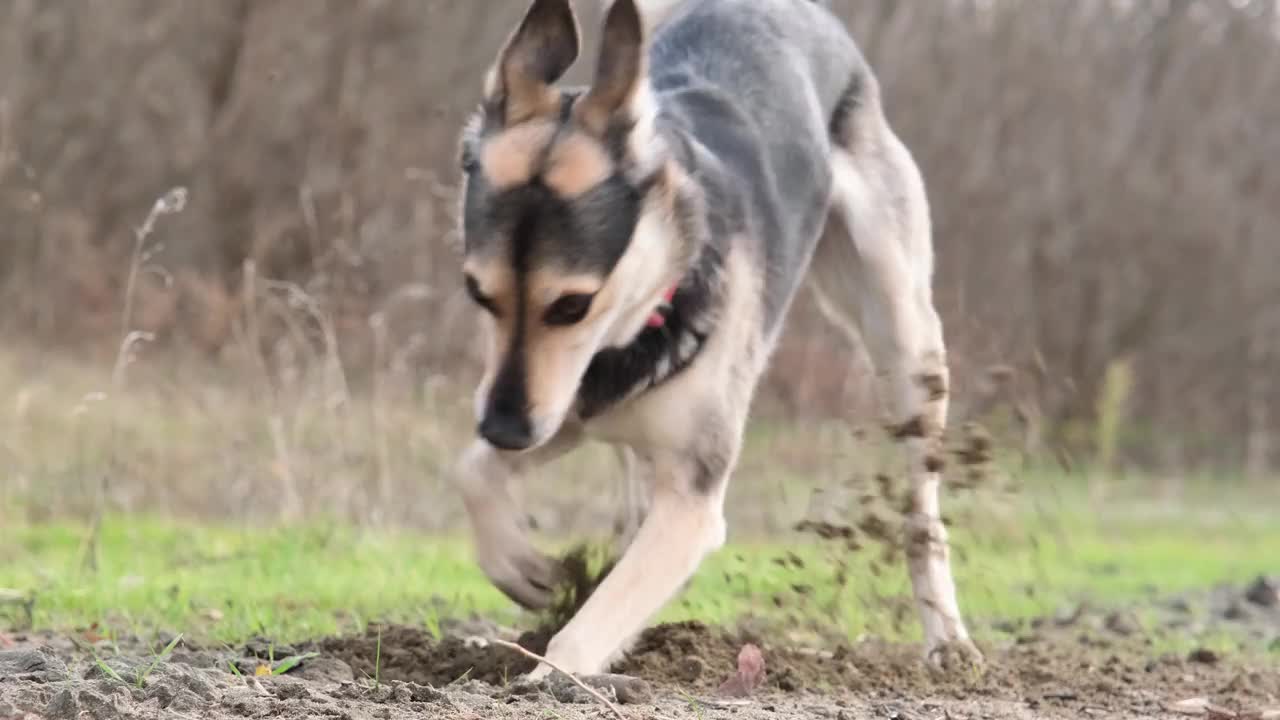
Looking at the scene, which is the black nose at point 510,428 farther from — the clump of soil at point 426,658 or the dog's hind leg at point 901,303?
the dog's hind leg at point 901,303

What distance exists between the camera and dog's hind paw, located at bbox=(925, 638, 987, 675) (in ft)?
17.0

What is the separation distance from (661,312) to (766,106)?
1.08m

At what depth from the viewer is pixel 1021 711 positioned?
448 cm

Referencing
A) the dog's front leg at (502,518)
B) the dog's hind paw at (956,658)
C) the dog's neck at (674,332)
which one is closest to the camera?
the dog's neck at (674,332)

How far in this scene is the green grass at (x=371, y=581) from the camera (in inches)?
229

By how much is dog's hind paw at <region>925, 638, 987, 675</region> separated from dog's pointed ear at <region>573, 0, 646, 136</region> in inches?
76.9

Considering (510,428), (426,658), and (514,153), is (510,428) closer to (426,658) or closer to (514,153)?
(514,153)

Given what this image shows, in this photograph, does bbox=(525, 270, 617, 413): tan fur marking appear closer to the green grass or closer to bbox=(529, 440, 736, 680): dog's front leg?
bbox=(529, 440, 736, 680): dog's front leg

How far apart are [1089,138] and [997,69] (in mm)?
1391

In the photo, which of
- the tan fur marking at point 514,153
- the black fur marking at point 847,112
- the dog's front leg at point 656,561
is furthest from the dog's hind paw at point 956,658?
the tan fur marking at point 514,153

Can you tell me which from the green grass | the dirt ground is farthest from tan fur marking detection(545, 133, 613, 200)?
the green grass

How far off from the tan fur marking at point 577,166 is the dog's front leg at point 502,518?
0.84m

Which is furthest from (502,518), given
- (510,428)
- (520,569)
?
(510,428)

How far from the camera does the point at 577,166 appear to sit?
161 inches
